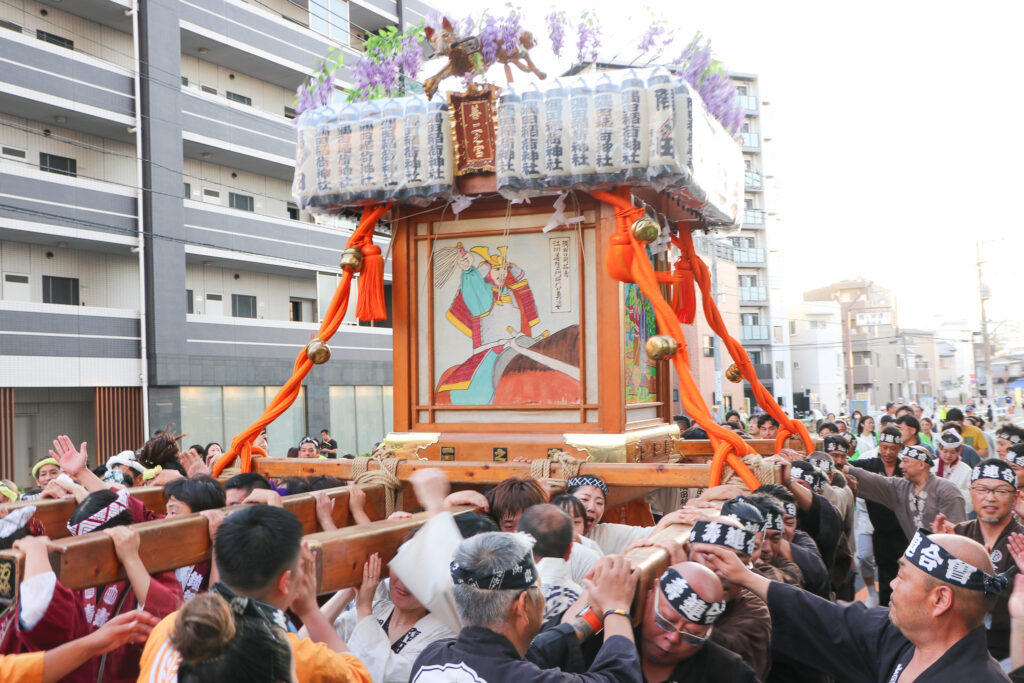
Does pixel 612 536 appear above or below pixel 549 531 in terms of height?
below

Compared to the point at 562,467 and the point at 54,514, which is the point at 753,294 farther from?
the point at 54,514

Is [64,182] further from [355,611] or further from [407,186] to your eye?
[355,611]

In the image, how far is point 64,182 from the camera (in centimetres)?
1673

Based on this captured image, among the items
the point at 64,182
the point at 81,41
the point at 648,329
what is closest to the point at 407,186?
the point at 648,329

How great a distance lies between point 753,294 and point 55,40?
32.3m

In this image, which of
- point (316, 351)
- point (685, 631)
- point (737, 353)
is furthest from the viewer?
point (737, 353)

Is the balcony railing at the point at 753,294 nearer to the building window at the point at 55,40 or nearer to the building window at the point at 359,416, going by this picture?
the building window at the point at 359,416

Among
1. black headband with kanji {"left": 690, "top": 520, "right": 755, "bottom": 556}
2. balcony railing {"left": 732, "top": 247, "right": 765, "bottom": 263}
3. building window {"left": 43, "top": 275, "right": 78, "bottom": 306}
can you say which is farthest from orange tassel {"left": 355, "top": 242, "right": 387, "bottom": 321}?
balcony railing {"left": 732, "top": 247, "right": 765, "bottom": 263}

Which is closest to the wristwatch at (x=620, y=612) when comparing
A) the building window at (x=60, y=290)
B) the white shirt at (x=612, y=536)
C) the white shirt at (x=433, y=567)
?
the white shirt at (x=433, y=567)

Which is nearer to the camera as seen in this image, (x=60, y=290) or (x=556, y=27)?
(x=556, y=27)

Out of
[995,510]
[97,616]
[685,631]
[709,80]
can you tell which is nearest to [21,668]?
[97,616]

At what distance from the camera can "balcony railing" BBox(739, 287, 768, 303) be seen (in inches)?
1618

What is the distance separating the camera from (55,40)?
1761cm

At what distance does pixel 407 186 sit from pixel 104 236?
1412 cm
